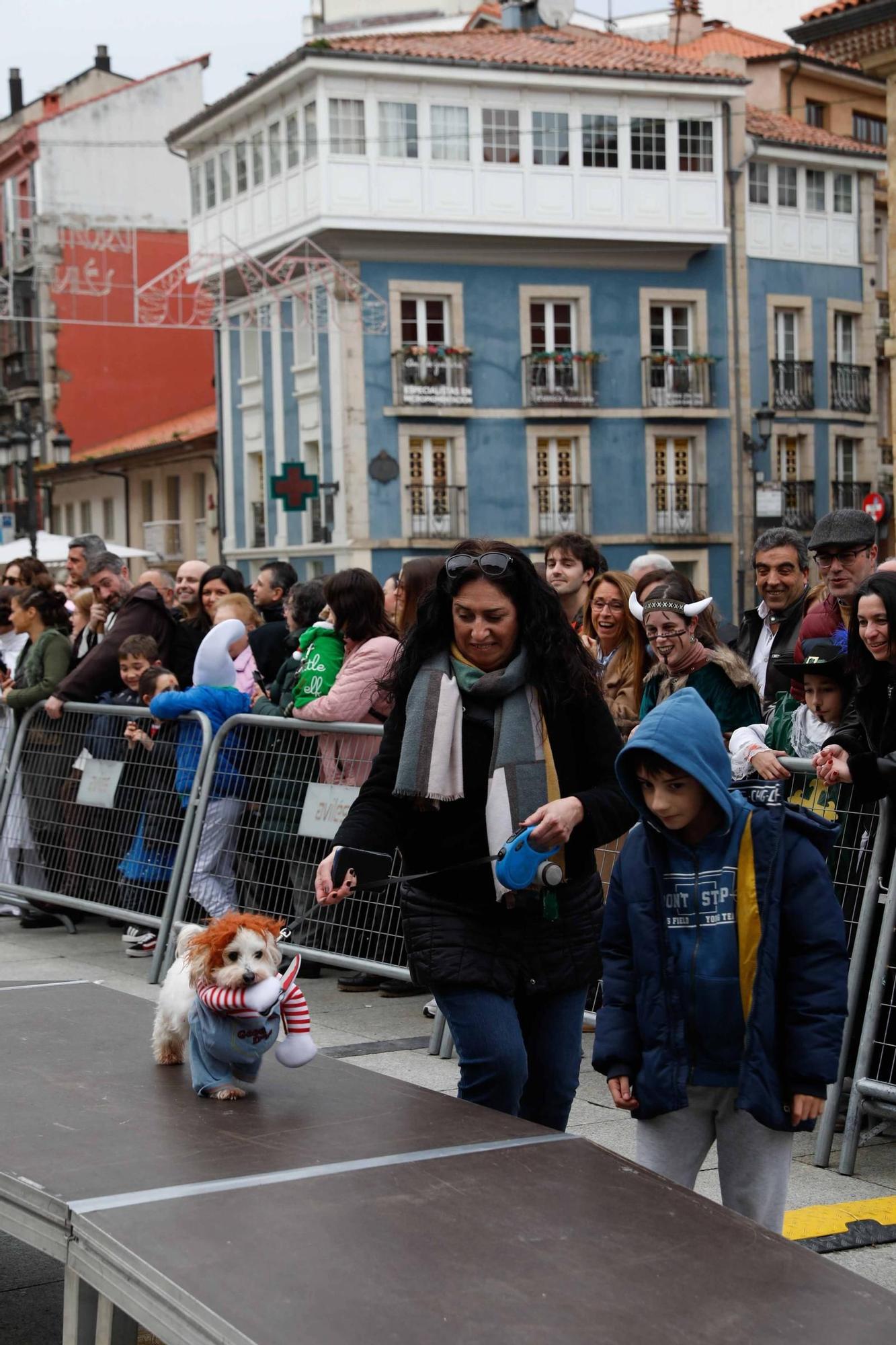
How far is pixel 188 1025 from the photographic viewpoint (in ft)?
13.7

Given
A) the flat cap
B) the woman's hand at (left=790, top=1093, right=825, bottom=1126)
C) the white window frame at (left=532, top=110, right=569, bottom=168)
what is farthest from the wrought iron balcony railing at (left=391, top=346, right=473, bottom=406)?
the woman's hand at (left=790, top=1093, right=825, bottom=1126)

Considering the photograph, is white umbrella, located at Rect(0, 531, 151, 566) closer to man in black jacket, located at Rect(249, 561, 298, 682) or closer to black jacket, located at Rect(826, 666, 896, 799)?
man in black jacket, located at Rect(249, 561, 298, 682)

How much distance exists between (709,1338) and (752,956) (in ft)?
3.73

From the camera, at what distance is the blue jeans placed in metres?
4.13

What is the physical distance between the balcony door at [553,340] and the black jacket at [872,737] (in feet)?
123

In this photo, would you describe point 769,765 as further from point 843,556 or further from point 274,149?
point 274,149

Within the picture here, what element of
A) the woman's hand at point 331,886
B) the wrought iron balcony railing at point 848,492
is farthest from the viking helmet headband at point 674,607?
the wrought iron balcony railing at point 848,492

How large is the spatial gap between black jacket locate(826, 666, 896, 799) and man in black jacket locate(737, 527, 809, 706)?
144cm

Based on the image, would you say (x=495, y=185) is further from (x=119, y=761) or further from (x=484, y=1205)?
(x=484, y=1205)

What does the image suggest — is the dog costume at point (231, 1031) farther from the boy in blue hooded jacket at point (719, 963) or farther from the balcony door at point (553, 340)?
the balcony door at point (553, 340)

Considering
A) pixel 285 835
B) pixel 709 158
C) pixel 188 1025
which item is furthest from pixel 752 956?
pixel 709 158

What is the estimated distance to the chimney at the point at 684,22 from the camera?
52125 millimetres

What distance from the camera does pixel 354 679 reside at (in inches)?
316

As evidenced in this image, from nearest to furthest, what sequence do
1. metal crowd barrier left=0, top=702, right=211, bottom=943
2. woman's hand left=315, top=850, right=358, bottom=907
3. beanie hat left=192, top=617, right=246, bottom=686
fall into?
woman's hand left=315, top=850, right=358, bottom=907 < metal crowd barrier left=0, top=702, right=211, bottom=943 < beanie hat left=192, top=617, right=246, bottom=686
